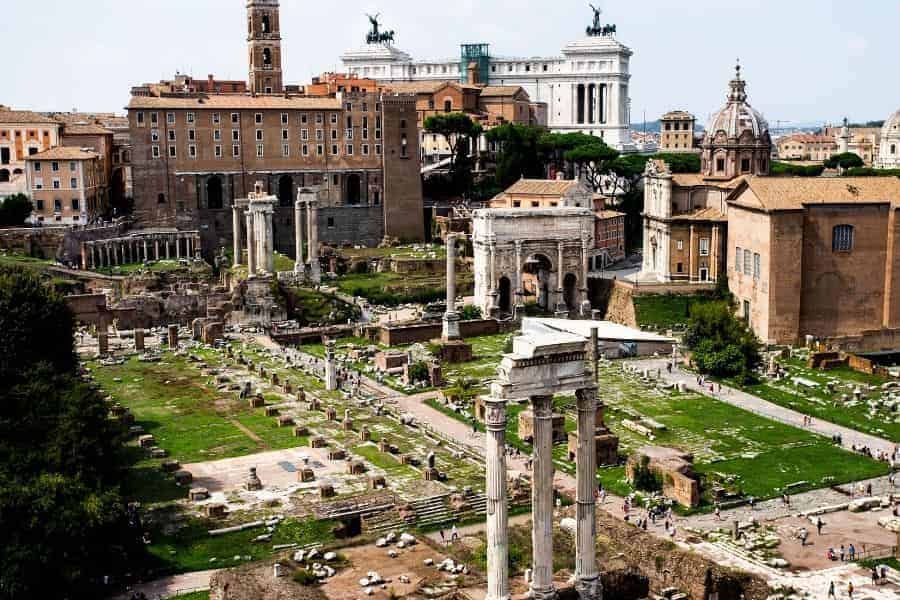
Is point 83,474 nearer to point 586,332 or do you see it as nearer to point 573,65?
point 586,332

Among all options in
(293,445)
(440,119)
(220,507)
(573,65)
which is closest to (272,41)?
(440,119)

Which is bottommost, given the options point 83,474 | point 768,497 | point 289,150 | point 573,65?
point 768,497

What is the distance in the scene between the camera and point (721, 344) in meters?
54.0

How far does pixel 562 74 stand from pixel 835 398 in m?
82.2

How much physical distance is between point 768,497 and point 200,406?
76.9ft

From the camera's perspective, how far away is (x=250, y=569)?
2911 centimetres

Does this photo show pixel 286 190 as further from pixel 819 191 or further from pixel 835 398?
pixel 835 398

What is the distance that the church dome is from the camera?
7306 cm

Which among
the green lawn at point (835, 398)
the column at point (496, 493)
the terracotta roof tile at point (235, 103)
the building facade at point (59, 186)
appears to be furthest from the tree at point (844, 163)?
the column at point (496, 493)

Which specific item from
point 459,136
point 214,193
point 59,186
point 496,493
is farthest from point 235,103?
point 496,493

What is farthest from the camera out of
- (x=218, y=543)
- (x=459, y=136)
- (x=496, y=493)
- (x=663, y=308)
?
(x=459, y=136)

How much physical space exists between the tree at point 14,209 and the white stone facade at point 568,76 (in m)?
58.5

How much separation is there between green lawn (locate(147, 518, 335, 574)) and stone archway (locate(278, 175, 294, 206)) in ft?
184

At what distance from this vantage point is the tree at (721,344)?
175 ft
